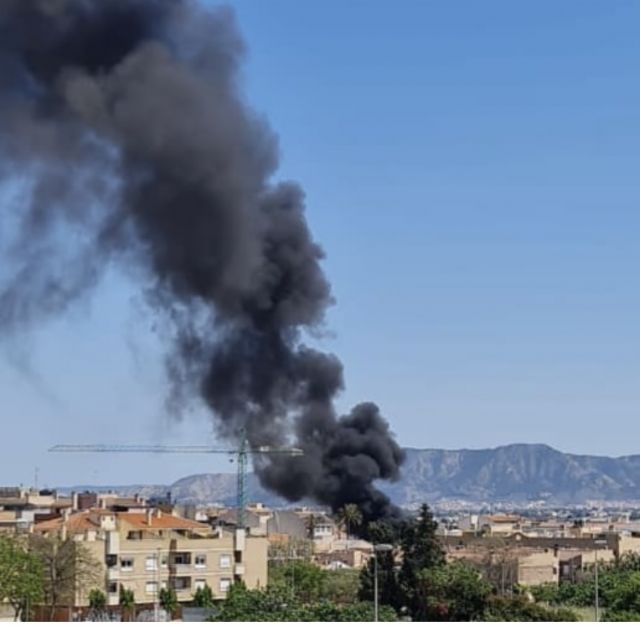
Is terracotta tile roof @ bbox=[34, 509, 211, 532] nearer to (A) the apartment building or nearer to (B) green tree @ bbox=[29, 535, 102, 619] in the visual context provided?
(A) the apartment building

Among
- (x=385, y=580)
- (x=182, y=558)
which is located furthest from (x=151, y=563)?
(x=385, y=580)

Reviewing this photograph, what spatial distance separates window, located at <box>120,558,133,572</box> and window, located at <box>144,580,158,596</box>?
77 cm

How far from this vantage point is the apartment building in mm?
44312

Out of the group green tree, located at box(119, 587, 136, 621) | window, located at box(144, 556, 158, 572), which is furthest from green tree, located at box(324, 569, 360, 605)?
green tree, located at box(119, 587, 136, 621)

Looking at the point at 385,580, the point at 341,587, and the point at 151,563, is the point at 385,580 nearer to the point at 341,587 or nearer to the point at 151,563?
the point at 341,587

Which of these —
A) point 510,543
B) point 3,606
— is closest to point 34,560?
point 3,606

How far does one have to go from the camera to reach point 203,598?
4422 cm

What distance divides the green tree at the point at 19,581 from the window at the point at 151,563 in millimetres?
7147

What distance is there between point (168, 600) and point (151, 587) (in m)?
1.63

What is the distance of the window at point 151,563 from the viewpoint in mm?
45438

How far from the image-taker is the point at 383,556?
143ft

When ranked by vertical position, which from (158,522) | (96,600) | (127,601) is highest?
(158,522)

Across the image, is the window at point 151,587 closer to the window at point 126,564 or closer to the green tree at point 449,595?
the window at point 126,564

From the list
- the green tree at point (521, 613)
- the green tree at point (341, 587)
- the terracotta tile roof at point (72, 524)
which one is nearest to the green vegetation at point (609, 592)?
the green tree at point (521, 613)
